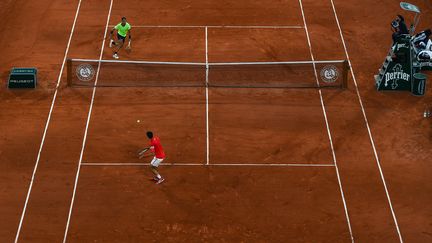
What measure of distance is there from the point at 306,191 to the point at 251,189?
1.79m

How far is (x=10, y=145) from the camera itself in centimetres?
2194

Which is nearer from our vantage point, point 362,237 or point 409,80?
point 362,237

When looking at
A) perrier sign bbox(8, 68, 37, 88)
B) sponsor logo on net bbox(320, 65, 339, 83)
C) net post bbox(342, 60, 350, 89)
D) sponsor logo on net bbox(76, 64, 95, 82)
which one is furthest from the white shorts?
net post bbox(342, 60, 350, 89)

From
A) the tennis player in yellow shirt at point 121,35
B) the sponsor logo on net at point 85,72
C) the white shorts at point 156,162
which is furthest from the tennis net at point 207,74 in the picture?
the white shorts at point 156,162

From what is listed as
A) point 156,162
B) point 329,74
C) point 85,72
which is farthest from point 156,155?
point 329,74

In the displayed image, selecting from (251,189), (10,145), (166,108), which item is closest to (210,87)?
(166,108)

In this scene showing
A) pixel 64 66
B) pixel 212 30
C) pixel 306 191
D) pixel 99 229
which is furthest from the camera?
pixel 212 30

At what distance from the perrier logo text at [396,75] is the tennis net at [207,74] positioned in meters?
1.67

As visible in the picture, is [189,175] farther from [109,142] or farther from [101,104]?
[101,104]

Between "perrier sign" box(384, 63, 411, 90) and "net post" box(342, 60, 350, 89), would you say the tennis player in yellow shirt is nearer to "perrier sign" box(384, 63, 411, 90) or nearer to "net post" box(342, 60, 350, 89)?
"net post" box(342, 60, 350, 89)

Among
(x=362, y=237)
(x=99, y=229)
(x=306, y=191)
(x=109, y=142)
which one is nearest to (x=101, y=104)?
(x=109, y=142)

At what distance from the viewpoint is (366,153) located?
72.4 feet

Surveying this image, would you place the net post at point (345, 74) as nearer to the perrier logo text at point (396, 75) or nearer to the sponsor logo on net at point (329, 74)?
the sponsor logo on net at point (329, 74)

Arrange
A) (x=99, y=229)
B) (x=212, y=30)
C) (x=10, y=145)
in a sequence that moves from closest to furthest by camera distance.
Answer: (x=99, y=229)
(x=10, y=145)
(x=212, y=30)
